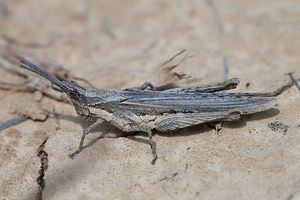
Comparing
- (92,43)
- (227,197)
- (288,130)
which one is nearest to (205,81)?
(288,130)

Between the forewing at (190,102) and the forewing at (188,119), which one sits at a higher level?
the forewing at (190,102)

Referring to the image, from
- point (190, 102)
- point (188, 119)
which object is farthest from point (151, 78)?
point (188, 119)

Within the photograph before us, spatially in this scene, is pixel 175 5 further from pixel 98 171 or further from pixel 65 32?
pixel 98 171

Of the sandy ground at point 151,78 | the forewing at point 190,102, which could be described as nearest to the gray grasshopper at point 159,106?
the forewing at point 190,102

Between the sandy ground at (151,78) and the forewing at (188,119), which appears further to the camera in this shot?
the forewing at (188,119)

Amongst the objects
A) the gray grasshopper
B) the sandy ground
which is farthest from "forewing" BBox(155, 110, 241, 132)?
the sandy ground

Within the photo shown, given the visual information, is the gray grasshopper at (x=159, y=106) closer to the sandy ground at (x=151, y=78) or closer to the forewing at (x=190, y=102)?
the forewing at (x=190, y=102)

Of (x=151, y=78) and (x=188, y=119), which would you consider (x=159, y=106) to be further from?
(x=151, y=78)
